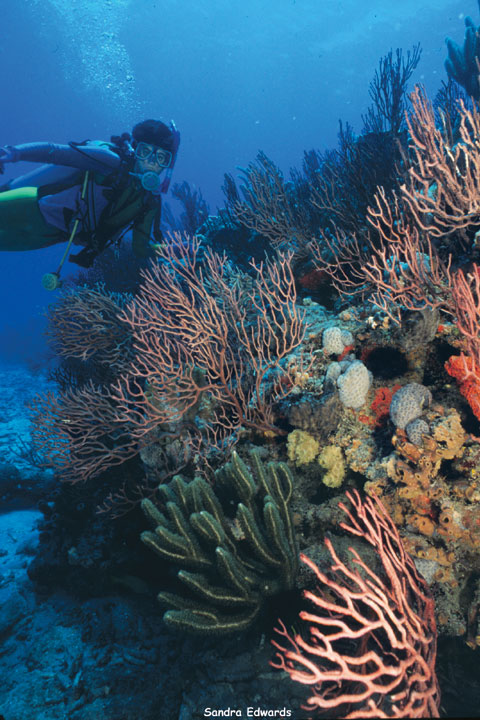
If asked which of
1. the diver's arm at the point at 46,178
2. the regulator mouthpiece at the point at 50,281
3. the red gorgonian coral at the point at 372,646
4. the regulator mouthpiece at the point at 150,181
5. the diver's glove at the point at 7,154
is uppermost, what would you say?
the diver's arm at the point at 46,178

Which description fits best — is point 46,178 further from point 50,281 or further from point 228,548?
point 228,548

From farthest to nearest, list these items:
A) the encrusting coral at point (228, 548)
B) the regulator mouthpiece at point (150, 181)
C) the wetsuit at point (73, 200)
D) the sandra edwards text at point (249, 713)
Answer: the regulator mouthpiece at point (150, 181) → the wetsuit at point (73, 200) → the encrusting coral at point (228, 548) → the sandra edwards text at point (249, 713)

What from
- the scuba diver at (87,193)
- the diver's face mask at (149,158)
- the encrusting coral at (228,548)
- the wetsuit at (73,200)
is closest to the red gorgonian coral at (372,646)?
the encrusting coral at (228,548)

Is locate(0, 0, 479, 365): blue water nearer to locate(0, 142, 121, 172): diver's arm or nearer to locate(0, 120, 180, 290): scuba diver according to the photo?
locate(0, 120, 180, 290): scuba diver

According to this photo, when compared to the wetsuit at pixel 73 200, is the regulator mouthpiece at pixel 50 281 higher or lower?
lower

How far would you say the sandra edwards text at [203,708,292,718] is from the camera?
87.5 inches

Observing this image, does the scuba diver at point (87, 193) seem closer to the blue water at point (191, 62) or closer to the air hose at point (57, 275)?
the air hose at point (57, 275)

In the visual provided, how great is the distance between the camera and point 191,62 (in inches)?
2018

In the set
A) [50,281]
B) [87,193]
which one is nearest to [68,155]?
[87,193]

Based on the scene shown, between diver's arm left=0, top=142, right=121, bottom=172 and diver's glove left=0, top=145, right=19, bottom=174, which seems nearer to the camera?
diver's glove left=0, top=145, right=19, bottom=174

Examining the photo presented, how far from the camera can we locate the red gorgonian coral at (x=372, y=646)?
145 centimetres

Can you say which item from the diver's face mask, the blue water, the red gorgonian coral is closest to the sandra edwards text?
the red gorgonian coral

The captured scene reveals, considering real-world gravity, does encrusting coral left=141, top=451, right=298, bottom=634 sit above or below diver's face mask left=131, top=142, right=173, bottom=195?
below

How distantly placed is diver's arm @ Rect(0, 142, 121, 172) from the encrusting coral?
4.63 meters
